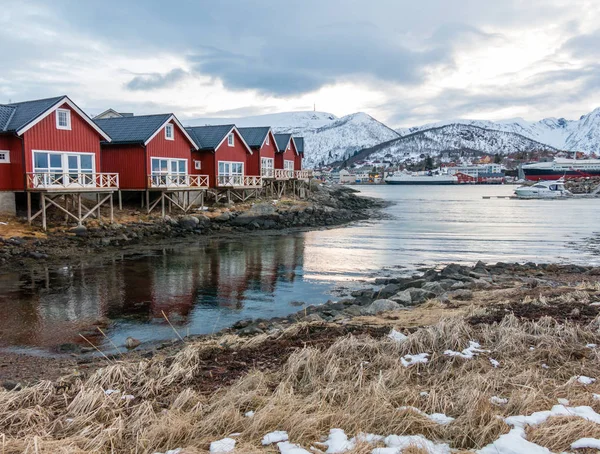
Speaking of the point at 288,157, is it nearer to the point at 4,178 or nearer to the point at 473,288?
the point at 4,178

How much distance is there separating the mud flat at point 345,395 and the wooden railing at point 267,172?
1468 inches

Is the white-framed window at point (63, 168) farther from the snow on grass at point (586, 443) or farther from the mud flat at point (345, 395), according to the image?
the snow on grass at point (586, 443)

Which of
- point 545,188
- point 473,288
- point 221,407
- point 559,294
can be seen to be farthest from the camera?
point 545,188

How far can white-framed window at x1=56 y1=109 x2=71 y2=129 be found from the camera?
25.3m

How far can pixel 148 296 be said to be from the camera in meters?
15.8

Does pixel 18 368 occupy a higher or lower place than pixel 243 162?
lower

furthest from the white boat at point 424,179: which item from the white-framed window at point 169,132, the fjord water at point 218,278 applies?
the white-framed window at point 169,132

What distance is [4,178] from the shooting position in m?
24.0

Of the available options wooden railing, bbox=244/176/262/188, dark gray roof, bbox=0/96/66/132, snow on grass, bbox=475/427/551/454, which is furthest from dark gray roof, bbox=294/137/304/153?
snow on grass, bbox=475/427/551/454

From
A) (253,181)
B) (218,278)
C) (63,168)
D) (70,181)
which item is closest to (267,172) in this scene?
(253,181)

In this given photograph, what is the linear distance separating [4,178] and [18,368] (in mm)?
Answer: 18501

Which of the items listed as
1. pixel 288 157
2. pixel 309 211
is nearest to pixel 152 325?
pixel 309 211

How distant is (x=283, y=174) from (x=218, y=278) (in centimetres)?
3118

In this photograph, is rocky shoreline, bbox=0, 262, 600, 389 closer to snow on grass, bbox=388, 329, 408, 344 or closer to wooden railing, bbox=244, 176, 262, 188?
snow on grass, bbox=388, 329, 408, 344
